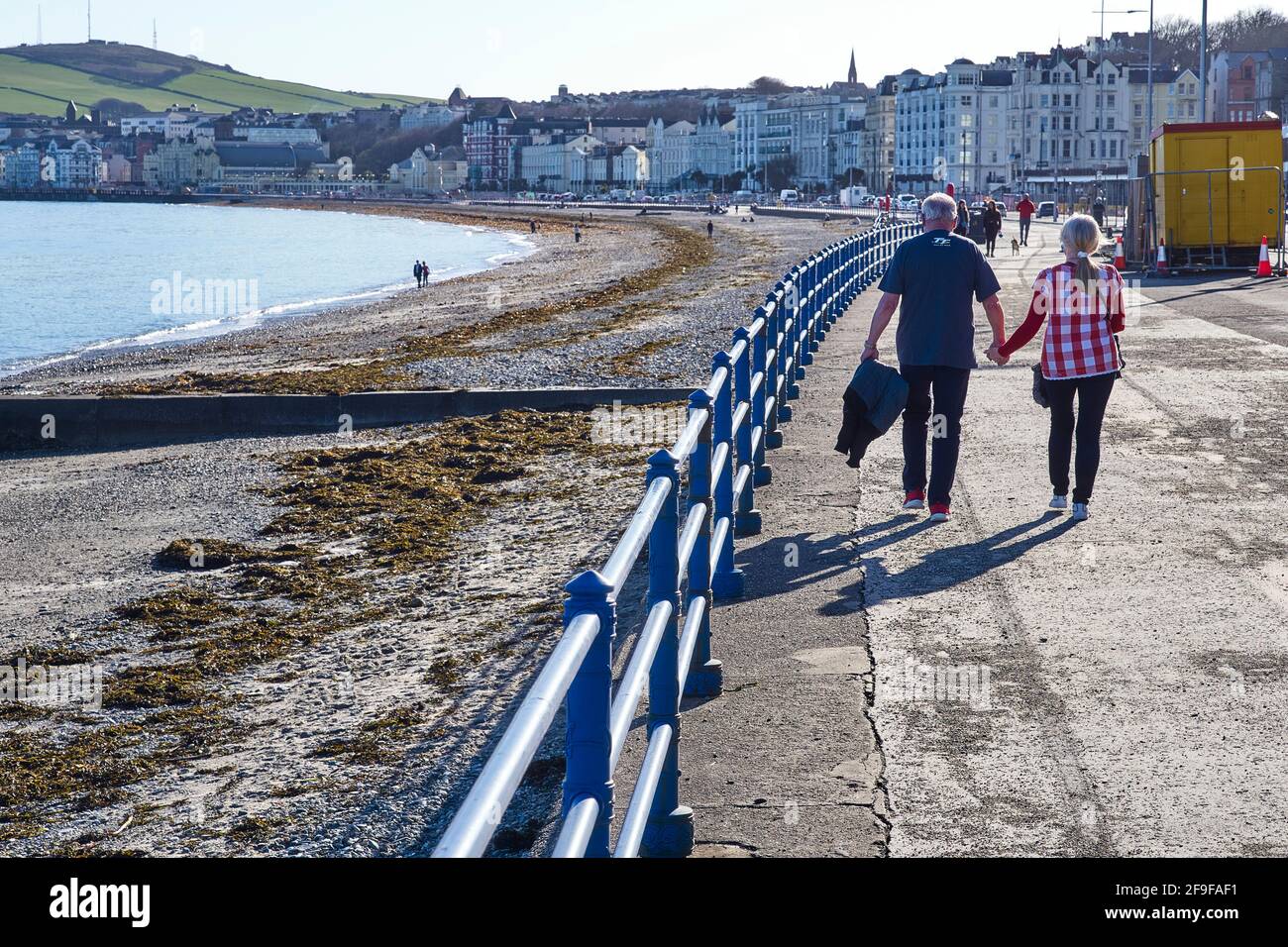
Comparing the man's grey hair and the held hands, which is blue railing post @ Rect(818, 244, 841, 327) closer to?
the held hands

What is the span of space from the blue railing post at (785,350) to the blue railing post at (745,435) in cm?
308

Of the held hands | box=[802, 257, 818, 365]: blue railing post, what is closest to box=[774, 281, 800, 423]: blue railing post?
box=[802, 257, 818, 365]: blue railing post

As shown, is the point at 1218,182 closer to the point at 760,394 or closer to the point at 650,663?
the point at 760,394

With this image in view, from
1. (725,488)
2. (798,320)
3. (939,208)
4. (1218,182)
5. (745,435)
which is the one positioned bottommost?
(725,488)

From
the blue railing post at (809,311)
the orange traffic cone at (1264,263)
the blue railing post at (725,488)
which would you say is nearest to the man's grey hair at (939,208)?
the blue railing post at (725,488)

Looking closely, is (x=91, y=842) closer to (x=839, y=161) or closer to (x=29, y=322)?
(x=29, y=322)

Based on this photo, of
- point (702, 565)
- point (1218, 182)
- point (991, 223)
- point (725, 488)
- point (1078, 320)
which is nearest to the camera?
point (702, 565)

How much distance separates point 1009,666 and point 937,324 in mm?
3372

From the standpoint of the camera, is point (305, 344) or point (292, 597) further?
point (305, 344)

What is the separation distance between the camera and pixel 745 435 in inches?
348

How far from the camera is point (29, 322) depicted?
159 feet

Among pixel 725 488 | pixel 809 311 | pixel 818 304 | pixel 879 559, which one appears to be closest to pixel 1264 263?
pixel 818 304

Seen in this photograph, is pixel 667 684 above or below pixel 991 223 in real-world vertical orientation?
below

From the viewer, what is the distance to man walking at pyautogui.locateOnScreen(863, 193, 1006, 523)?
918 cm
